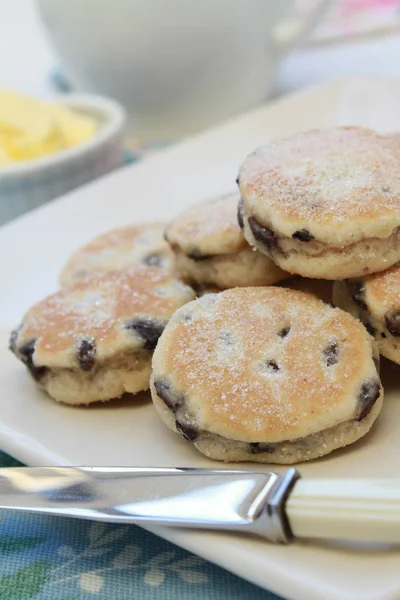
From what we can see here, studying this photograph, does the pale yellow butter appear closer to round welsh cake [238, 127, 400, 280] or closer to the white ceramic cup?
the white ceramic cup

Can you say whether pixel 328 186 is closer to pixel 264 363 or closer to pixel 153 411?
pixel 264 363

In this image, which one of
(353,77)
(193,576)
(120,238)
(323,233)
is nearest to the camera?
(193,576)

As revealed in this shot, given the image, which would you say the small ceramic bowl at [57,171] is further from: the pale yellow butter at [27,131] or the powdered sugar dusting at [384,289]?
the powdered sugar dusting at [384,289]

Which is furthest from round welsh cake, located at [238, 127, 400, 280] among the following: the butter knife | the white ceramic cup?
the white ceramic cup

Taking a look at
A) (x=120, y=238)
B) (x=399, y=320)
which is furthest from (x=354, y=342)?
(x=120, y=238)

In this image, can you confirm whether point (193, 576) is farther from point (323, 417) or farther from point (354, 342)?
point (354, 342)

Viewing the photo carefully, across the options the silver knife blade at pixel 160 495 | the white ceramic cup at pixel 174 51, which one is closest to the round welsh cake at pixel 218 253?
the silver knife blade at pixel 160 495

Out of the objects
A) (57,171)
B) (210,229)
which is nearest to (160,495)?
(210,229)
